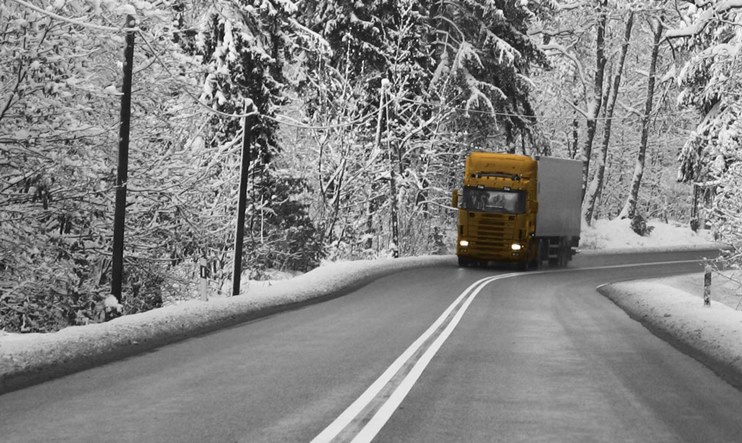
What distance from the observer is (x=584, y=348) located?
13312mm

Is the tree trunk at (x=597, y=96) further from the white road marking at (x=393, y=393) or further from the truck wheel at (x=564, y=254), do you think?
the white road marking at (x=393, y=393)

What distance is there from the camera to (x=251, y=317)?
16859 millimetres

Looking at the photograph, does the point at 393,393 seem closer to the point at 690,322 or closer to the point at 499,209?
the point at 690,322

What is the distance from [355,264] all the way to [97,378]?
20.8 metres

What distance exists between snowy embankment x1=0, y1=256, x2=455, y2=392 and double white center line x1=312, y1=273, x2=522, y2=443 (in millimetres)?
3376

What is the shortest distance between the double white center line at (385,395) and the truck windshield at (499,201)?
18.1 meters

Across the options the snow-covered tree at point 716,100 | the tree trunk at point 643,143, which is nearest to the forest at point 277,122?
the snow-covered tree at point 716,100

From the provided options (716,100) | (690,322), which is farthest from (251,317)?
(716,100)

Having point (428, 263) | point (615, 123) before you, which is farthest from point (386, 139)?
point (615, 123)

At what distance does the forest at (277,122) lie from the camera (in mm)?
14922

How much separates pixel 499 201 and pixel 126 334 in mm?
22013

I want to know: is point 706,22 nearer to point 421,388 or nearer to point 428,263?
point 421,388

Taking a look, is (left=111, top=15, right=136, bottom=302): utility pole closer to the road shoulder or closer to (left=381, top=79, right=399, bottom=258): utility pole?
the road shoulder

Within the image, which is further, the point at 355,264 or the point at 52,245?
the point at 355,264
